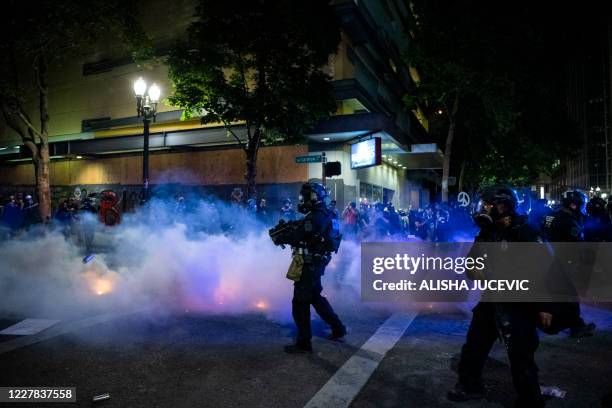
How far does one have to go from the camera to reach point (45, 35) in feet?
46.3

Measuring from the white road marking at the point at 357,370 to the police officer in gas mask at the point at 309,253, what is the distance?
54cm

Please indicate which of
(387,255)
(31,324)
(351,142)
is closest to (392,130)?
(351,142)

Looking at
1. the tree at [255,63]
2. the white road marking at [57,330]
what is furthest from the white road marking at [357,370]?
the tree at [255,63]

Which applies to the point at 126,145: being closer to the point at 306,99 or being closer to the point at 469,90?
the point at 306,99

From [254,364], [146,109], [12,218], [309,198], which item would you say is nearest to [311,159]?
[146,109]

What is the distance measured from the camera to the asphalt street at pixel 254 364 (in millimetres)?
3633

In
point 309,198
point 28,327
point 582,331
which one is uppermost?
point 309,198

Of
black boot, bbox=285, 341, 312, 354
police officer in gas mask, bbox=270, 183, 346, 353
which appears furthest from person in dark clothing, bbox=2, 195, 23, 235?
black boot, bbox=285, 341, 312, 354

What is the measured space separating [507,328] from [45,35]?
53.2 ft

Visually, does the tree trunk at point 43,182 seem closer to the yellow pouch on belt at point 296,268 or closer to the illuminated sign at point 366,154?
the illuminated sign at point 366,154

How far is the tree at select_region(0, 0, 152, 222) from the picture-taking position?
13242mm

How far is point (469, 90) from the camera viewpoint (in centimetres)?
2331

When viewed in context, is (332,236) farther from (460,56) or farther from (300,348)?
(460,56)

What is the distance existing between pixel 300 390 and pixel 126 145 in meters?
22.6
